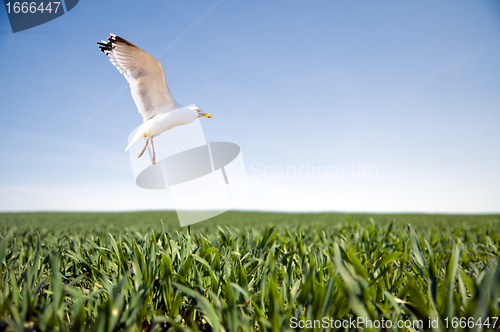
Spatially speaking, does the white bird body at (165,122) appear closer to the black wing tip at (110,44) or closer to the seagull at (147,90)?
the seagull at (147,90)

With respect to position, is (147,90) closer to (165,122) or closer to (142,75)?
(142,75)

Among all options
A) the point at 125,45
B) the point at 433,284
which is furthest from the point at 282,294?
the point at 125,45

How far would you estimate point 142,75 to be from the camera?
3.66m

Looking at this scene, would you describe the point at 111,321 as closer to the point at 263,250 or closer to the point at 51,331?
the point at 51,331

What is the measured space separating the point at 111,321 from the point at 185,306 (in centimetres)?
90

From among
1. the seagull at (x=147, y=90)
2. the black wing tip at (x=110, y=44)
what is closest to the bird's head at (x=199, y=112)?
the seagull at (x=147, y=90)

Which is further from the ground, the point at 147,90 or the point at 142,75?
the point at 142,75

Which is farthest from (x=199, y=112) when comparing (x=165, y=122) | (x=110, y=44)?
(x=110, y=44)

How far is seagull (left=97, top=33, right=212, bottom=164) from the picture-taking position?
3.38 m

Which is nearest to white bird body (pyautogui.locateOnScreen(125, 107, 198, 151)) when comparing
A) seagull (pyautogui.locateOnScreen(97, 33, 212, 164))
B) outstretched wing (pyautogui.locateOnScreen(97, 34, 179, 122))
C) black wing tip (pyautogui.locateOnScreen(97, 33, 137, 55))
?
seagull (pyautogui.locateOnScreen(97, 33, 212, 164))

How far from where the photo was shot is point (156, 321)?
1.50m

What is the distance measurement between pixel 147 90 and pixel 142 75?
0.66ft

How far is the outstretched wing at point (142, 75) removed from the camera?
3.41m

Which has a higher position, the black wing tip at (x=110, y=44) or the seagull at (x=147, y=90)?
the black wing tip at (x=110, y=44)
